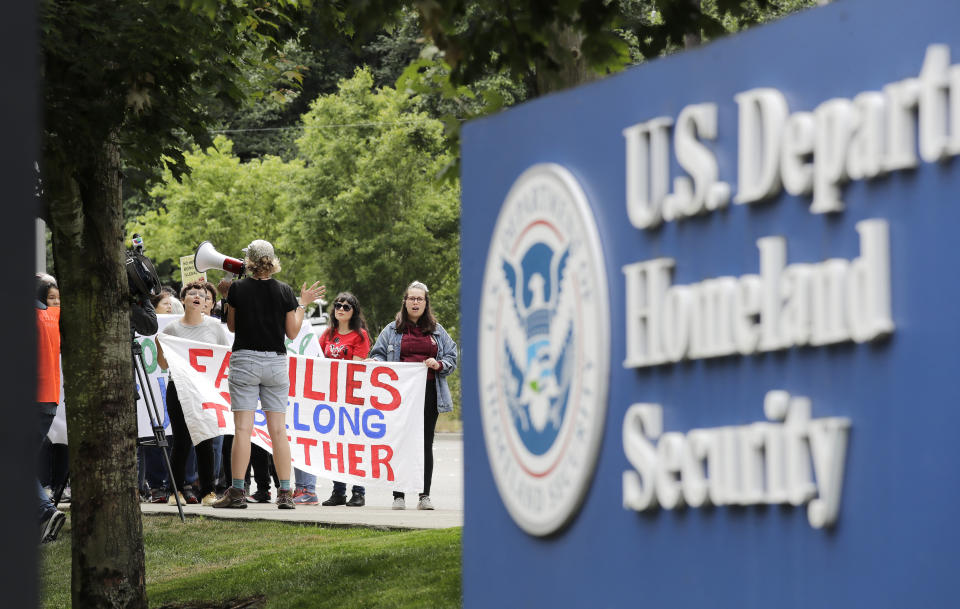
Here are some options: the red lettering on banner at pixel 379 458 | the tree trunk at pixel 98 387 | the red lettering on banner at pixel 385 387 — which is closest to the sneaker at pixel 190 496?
the red lettering on banner at pixel 379 458

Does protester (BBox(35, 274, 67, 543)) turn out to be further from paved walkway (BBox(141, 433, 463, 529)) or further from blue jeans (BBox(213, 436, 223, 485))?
blue jeans (BBox(213, 436, 223, 485))

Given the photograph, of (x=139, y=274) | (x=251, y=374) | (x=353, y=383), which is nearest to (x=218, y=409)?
(x=353, y=383)

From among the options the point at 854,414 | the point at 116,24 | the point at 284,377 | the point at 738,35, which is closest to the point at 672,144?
the point at 738,35

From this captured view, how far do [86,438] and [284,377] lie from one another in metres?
3.54

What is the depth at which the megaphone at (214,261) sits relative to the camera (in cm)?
1303

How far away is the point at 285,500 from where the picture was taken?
11578mm

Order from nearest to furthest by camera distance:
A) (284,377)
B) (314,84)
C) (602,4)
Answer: (602,4) → (284,377) → (314,84)

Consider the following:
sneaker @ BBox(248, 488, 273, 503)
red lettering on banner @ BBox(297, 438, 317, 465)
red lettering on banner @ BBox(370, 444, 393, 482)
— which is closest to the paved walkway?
sneaker @ BBox(248, 488, 273, 503)

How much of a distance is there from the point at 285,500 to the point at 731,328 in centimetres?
896

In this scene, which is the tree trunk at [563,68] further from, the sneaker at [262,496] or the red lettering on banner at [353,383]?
the sneaker at [262,496]

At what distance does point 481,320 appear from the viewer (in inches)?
156

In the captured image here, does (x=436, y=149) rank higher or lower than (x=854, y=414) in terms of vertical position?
higher

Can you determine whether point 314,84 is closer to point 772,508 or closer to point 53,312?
point 53,312

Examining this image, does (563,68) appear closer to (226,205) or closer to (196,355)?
(196,355)
